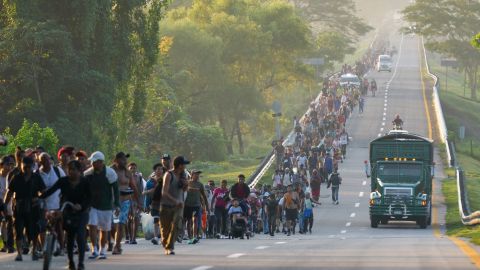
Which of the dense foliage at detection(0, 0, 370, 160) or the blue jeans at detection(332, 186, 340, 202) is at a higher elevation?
the dense foliage at detection(0, 0, 370, 160)

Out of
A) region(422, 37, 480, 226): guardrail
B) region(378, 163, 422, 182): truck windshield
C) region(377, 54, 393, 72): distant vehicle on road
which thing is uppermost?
region(377, 54, 393, 72): distant vehicle on road

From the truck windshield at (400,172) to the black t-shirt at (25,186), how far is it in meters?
24.9

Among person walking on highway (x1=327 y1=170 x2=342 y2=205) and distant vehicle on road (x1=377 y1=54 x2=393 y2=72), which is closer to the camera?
person walking on highway (x1=327 y1=170 x2=342 y2=205)

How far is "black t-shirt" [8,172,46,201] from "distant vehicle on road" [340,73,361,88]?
281 ft

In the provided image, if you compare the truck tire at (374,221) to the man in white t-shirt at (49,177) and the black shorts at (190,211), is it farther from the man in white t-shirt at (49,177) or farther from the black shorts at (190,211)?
the man in white t-shirt at (49,177)

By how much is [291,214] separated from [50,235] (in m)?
20.3

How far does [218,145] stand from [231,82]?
1481 cm

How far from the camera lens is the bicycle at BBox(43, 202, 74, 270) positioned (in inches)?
721

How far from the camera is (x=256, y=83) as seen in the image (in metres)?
109

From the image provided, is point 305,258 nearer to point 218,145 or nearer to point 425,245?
point 425,245

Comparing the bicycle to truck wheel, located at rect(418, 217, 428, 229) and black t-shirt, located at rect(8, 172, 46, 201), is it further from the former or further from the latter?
truck wheel, located at rect(418, 217, 428, 229)

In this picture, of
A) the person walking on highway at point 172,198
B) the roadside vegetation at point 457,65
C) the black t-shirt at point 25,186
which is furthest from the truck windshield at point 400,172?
the black t-shirt at point 25,186

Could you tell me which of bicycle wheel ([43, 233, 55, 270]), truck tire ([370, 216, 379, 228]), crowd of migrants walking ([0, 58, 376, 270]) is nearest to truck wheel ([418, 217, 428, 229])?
truck tire ([370, 216, 379, 228])

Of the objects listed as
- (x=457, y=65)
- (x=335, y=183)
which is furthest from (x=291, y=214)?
(x=457, y=65)
